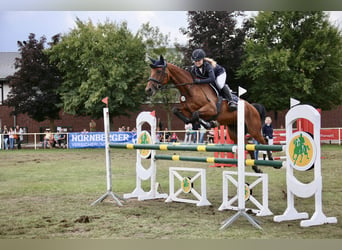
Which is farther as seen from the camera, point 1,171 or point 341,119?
point 341,119

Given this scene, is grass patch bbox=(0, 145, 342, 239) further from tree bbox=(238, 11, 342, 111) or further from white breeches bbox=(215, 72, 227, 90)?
tree bbox=(238, 11, 342, 111)

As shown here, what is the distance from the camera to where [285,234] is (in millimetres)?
4066

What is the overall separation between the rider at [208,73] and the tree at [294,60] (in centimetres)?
1553

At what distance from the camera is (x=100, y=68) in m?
23.2

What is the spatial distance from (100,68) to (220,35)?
22.3ft

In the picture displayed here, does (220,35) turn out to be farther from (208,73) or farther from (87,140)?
(208,73)

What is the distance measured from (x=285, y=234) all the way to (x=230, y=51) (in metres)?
19.5

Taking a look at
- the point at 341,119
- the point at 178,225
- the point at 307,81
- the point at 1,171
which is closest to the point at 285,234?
the point at 178,225

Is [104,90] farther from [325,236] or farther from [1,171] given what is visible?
[325,236]

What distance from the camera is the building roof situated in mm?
29031

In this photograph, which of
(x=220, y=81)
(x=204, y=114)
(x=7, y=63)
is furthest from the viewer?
(x=7, y=63)

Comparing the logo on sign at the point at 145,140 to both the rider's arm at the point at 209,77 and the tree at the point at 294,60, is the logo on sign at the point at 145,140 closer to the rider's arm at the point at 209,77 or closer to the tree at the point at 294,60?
the rider's arm at the point at 209,77

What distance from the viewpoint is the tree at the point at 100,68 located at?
75.3 feet

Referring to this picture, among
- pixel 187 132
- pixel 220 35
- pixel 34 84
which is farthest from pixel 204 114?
pixel 34 84
